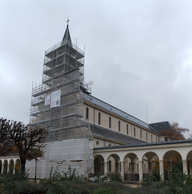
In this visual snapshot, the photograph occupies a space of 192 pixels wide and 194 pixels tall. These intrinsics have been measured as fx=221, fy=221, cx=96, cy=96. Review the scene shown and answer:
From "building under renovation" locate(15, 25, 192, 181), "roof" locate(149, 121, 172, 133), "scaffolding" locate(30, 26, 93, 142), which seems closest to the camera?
"building under renovation" locate(15, 25, 192, 181)

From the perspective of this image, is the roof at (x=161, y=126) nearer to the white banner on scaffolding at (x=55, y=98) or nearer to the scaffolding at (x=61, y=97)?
the scaffolding at (x=61, y=97)

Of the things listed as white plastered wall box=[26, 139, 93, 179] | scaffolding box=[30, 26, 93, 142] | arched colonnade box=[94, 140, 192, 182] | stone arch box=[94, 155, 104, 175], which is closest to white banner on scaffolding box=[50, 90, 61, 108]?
scaffolding box=[30, 26, 93, 142]

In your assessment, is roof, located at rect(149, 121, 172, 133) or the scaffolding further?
roof, located at rect(149, 121, 172, 133)

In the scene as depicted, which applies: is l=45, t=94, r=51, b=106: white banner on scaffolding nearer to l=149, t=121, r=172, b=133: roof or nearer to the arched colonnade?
the arched colonnade

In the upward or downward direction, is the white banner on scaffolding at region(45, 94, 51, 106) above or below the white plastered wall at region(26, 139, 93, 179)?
above

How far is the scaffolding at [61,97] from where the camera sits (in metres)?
32.0

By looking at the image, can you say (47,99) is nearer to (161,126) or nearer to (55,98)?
(55,98)

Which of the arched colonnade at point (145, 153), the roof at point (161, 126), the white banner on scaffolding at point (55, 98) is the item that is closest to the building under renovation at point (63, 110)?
the white banner on scaffolding at point (55, 98)

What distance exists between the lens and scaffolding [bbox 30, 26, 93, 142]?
32.0 meters

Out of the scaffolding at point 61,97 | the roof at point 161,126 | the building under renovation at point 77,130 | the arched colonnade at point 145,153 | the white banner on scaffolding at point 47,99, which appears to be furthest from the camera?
the roof at point 161,126

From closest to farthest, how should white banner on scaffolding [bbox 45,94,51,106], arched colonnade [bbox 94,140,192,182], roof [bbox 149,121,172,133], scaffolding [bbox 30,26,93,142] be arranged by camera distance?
1. arched colonnade [bbox 94,140,192,182]
2. scaffolding [bbox 30,26,93,142]
3. white banner on scaffolding [bbox 45,94,51,106]
4. roof [bbox 149,121,172,133]

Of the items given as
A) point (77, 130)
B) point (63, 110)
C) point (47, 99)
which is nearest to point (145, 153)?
point (77, 130)

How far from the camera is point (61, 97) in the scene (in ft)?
114

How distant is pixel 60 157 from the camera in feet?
100
